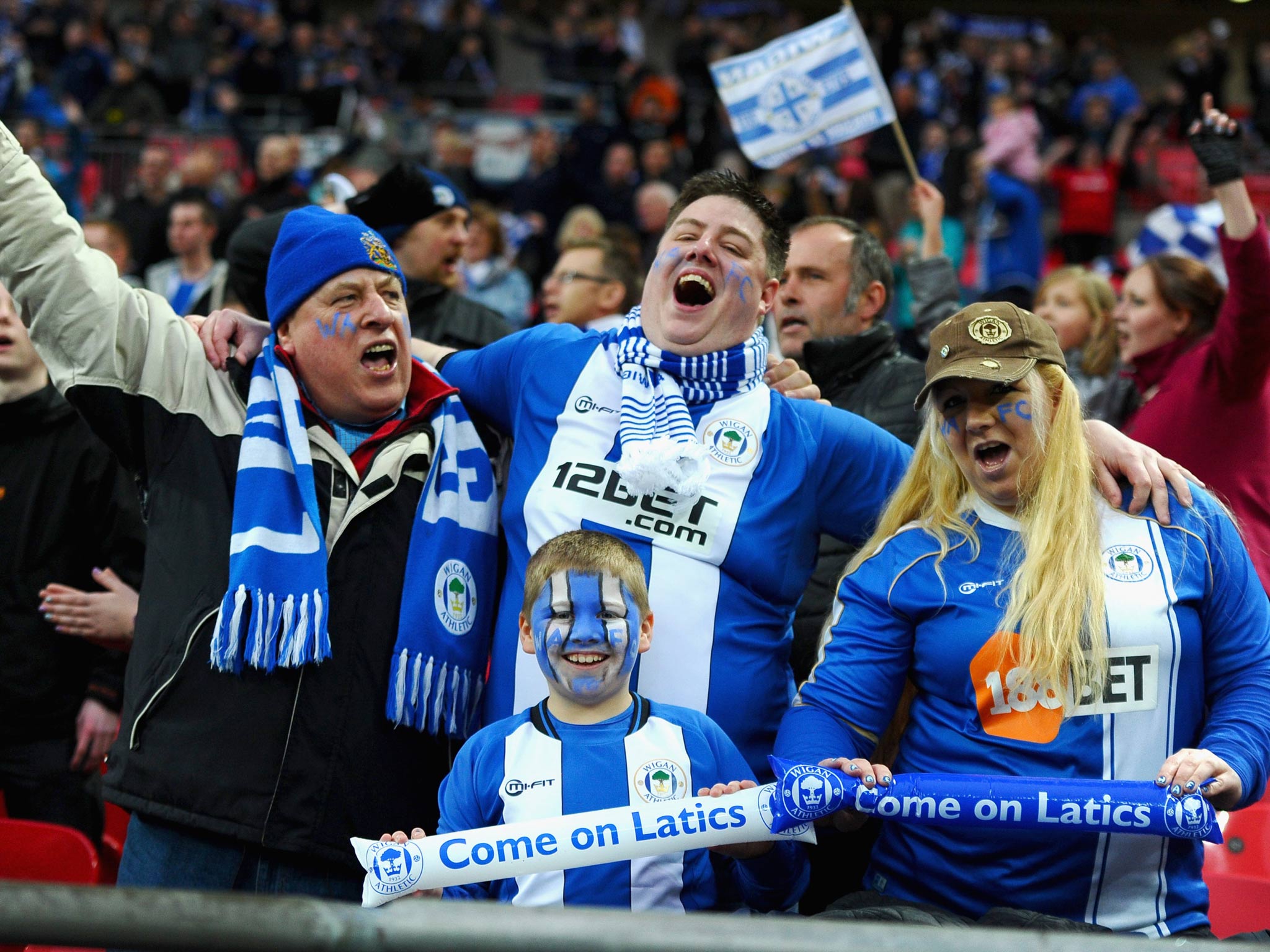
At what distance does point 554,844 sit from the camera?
8.64 ft

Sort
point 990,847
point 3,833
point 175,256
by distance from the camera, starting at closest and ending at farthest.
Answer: point 990,847 < point 3,833 < point 175,256

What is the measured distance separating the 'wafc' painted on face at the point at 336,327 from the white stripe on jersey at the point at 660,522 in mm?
540

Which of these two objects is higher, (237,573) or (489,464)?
(489,464)

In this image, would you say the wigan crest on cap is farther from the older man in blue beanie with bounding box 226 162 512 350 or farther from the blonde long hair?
the older man in blue beanie with bounding box 226 162 512 350

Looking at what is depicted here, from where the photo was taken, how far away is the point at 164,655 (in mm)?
3053

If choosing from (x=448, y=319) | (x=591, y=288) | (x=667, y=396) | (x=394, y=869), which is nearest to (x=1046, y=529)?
(x=667, y=396)

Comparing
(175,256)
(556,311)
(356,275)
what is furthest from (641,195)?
(356,275)

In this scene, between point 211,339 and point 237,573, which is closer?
point 237,573

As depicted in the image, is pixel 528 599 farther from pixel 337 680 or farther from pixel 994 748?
pixel 994 748

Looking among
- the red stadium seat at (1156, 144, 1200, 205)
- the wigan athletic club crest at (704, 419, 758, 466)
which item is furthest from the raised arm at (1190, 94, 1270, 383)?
the red stadium seat at (1156, 144, 1200, 205)

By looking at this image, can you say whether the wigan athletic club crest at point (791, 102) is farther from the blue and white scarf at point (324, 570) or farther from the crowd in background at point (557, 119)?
the blue and white scarf at point (324, 570)

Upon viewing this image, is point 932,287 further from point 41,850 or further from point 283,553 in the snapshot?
point 41,850

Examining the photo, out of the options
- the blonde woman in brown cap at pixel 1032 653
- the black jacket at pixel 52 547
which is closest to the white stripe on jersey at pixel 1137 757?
the blonde woman in brown cap at pixel 1032 653

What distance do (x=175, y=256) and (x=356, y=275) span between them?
21.2 ft
